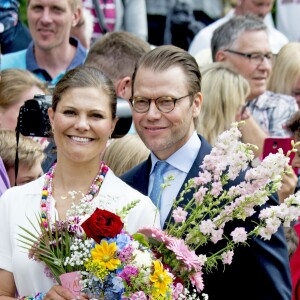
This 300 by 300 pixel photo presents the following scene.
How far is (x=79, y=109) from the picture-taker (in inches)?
199

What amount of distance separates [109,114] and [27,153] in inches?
57.9

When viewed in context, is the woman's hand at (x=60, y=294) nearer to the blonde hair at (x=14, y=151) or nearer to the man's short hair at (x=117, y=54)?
the blonde hair at (x=14, y=151)

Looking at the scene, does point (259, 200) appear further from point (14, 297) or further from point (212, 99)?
point (212, 99)

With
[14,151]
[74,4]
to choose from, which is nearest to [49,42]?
[74,4]

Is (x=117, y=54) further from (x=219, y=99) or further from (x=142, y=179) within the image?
(x=142, y=179)

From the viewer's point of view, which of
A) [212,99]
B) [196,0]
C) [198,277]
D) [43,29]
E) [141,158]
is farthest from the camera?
[196,0]

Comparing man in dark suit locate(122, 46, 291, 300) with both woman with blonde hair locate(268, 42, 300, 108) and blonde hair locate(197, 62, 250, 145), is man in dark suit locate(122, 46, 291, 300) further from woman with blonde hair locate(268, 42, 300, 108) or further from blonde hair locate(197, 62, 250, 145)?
woman with blonde hair locate(268, 42, 300, 108)

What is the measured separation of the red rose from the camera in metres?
4.53

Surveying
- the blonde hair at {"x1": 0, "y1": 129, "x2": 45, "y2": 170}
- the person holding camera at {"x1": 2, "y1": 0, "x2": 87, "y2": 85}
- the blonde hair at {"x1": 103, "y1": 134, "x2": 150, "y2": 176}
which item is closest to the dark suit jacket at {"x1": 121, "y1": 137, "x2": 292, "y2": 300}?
the blonde hair at {"x1": 103, "y1": 134, "x2": 150, "y2": 176}

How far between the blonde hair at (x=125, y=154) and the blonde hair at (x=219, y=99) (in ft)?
4.14

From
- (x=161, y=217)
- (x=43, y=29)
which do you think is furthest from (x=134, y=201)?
(x=43, y=29)

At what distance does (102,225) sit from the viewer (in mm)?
4527

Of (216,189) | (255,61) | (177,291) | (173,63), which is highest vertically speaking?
(173,63)

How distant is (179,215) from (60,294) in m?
0.59
